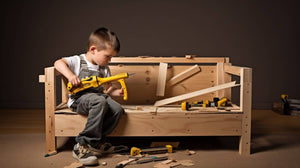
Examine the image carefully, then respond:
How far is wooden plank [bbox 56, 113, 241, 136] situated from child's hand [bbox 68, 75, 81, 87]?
0.78 feet

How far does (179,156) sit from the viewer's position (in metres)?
2.20

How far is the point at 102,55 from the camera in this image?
87.4 inches

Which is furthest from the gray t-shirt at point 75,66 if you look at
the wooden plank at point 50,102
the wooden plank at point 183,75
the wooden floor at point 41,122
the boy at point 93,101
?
the wooden floor at point 41,122

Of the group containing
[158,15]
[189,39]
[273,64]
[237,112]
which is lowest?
[237,112]

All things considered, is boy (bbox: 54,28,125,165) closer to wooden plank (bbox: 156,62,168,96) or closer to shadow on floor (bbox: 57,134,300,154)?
shadow on floor (bbox: 57,134,300,154)

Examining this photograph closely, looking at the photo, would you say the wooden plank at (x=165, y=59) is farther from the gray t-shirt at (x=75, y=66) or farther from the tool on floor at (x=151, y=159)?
the tool on floor at (x=151, y=159)

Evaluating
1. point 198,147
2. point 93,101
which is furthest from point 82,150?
point 198,147

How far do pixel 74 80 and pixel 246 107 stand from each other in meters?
1.11

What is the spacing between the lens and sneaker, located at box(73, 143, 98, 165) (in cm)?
200

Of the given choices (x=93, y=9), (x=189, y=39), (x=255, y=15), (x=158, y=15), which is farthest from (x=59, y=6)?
(x=255, y=15)

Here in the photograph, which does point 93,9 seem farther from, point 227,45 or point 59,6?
point 227,45

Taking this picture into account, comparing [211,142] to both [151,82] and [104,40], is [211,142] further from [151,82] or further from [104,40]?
[104,40]

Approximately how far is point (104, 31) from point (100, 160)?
83cm

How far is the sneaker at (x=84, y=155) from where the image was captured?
6.55ft
